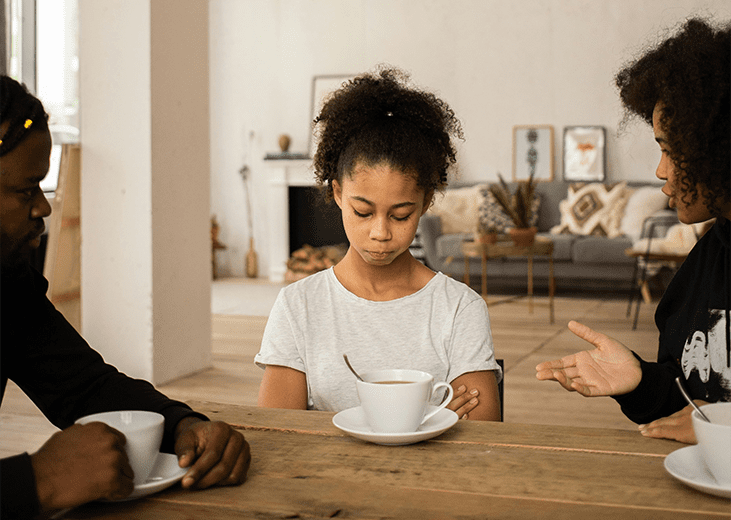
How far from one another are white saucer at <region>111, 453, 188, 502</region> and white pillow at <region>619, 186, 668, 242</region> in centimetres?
553

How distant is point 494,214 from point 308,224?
6.43 ft

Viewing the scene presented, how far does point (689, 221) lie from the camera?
1.16 m

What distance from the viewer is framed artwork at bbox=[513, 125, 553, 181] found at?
6.83 m

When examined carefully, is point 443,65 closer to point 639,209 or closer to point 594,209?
point 594,209

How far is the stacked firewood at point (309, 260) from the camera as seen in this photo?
21.7 feet

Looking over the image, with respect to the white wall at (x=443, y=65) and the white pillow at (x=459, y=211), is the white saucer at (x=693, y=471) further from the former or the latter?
the white wall at (x=443, y=65)

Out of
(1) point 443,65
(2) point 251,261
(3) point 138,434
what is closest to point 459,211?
(1) point 443,65

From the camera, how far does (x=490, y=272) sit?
616 centimetres

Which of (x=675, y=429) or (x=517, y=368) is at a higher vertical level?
(x=675, y=429)

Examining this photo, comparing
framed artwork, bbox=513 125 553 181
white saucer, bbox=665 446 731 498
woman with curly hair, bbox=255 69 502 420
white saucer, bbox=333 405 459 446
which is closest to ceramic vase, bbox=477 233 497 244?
framed artwork, bbox=513 125 553 181

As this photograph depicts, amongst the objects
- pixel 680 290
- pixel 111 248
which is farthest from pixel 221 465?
pixel 111 248

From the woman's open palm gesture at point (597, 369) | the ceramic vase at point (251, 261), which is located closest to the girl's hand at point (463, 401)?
the woman's open palm gesture at point (597, 369)

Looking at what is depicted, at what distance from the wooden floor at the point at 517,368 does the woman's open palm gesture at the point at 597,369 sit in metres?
1.70

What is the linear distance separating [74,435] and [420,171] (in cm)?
74
